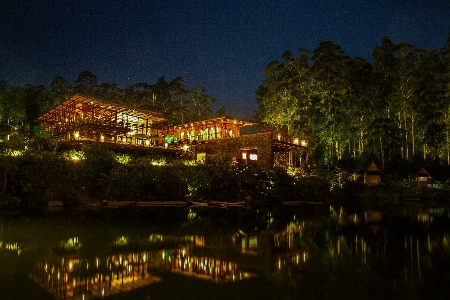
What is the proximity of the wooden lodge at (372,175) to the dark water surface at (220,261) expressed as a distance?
54.2 ft

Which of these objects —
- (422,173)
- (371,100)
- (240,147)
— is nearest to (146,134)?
(240,147)

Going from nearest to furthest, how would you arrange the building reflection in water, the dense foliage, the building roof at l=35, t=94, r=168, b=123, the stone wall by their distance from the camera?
1. the building reflection in water
2. the building roof at l=35, t=94, r=168, b=123
3. the stone wall
4. the dense foliage

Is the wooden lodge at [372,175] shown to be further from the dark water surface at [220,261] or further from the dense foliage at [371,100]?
the dark water surface at [220,261]

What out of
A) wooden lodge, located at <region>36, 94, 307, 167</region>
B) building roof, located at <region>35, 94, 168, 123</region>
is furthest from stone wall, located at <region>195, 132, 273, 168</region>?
building roof, located at <region>35, 94, 168, 123</region>

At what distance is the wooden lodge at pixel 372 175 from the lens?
86.9 feet

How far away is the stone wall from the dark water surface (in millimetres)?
12811

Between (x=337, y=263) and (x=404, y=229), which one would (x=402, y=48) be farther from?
(x=337, y=263)

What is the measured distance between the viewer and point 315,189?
2186cm

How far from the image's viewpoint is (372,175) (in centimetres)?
2669

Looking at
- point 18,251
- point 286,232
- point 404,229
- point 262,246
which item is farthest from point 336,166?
point 18,251

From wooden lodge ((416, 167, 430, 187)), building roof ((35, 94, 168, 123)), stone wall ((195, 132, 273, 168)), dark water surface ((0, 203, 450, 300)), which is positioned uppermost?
building roof ((35, 94, 168, 123))

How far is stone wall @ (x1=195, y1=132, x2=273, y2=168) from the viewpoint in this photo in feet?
76.1

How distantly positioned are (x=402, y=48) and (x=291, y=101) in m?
11.5

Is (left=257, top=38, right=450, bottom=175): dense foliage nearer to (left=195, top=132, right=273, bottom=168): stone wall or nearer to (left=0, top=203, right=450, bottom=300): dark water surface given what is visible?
(left=195, top=132, right=273, bottom=168): stone wall
